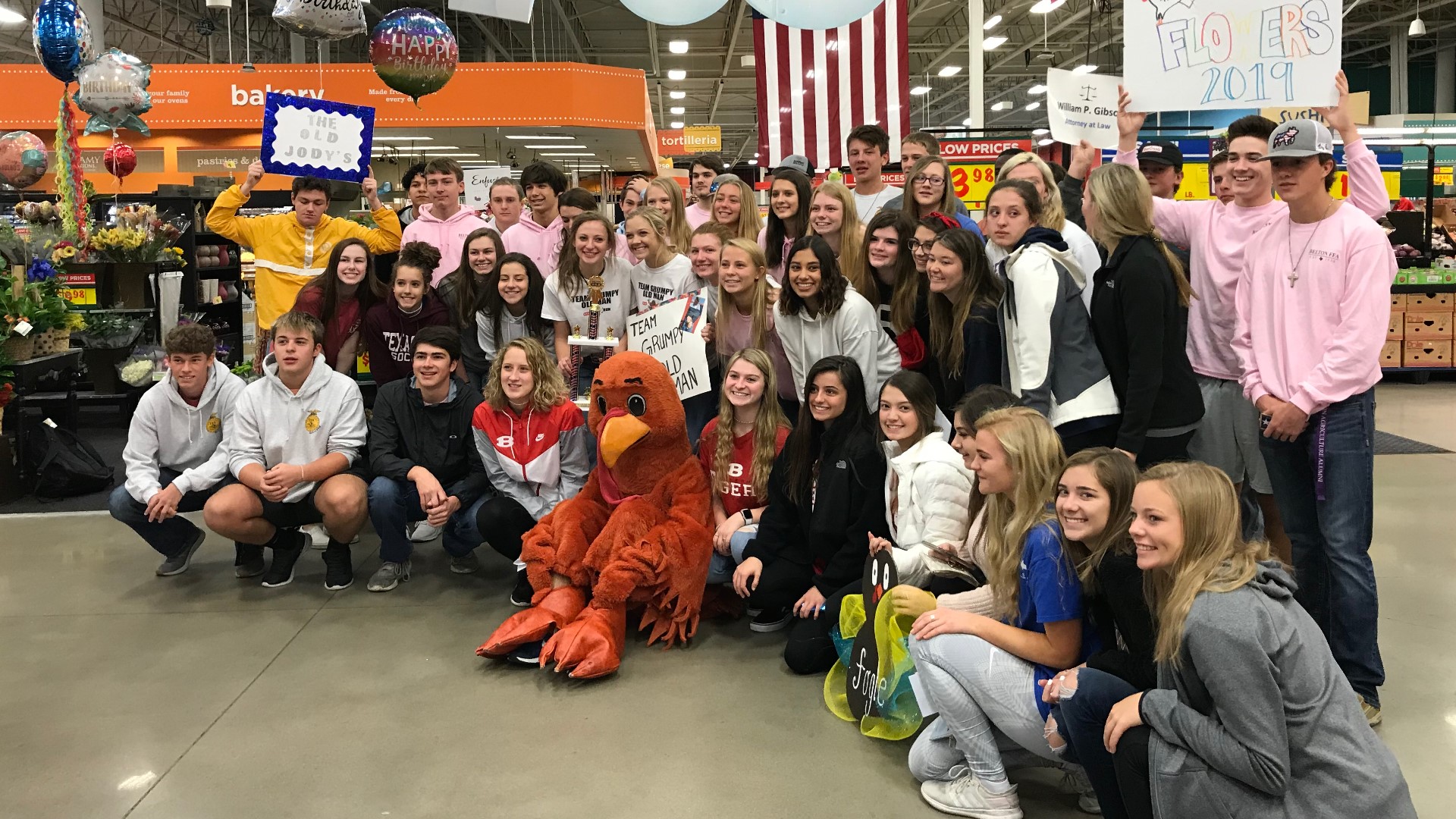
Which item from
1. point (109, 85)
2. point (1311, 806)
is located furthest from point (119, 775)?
point (109, 85)

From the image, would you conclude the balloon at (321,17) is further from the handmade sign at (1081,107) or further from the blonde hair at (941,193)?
the handmade sign at (1081,107)

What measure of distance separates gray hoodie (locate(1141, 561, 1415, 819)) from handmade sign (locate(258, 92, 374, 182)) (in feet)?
15.8

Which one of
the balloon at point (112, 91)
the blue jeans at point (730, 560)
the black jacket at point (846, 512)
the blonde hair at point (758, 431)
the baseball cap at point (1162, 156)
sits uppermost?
the balloon at point (112, 91)

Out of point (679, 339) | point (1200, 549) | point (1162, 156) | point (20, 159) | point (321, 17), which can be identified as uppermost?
point (321, 17)

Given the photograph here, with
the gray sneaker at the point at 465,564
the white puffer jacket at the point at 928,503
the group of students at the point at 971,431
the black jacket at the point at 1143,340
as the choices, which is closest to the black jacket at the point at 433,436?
the group of students at the point at 971,431

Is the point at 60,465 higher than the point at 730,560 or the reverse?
higher

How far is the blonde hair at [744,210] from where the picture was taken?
16.1 feet

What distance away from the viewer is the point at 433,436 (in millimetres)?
4555

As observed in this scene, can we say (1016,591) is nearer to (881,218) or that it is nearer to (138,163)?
(881,218)

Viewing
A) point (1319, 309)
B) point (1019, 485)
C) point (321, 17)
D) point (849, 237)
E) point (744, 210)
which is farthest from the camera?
point (321, 17)

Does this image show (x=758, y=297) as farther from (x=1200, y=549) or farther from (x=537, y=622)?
(x=1200, y=549)

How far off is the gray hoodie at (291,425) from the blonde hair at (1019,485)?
2.95 m

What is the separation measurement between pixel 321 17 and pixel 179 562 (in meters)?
3.15

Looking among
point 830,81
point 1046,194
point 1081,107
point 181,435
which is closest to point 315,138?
point 181,435
